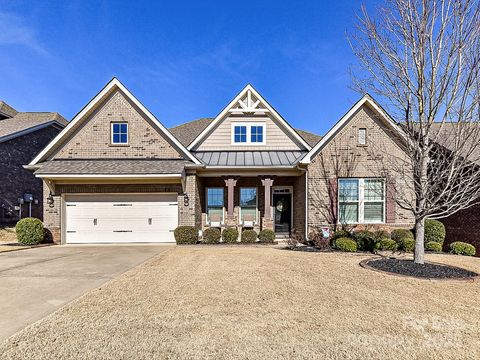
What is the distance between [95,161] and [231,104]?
740 centimetres

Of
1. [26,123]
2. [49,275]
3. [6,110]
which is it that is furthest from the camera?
[6,110]

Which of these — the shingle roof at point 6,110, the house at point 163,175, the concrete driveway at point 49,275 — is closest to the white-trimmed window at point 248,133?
the house at point 163,175

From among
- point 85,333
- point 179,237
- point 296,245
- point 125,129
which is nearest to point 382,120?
point 296,245

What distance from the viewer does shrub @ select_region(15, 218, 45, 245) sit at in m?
12.4

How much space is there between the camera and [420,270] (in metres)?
7.41

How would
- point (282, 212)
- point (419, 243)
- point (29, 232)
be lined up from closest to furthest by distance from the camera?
point (419, 243) < point (29, 232) < point (282, 212)

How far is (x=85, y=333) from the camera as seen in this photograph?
154 inches

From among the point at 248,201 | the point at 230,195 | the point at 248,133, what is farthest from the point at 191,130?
the point at 230,195

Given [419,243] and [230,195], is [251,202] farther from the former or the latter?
[419,243]

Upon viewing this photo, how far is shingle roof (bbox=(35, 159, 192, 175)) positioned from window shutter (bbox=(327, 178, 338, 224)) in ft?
22.3

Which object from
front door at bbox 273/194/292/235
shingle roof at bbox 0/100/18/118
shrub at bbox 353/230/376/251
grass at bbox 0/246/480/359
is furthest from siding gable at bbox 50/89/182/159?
shingle roof at bbox 0/100/18/118

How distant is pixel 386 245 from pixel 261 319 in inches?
348

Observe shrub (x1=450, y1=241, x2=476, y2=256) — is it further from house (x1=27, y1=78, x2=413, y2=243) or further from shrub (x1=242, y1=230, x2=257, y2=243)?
shrub (x1=242, y1=230, x2=257, y2=243)

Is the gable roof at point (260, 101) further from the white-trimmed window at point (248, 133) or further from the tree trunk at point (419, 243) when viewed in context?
the tree trunk at point (419, 243)
